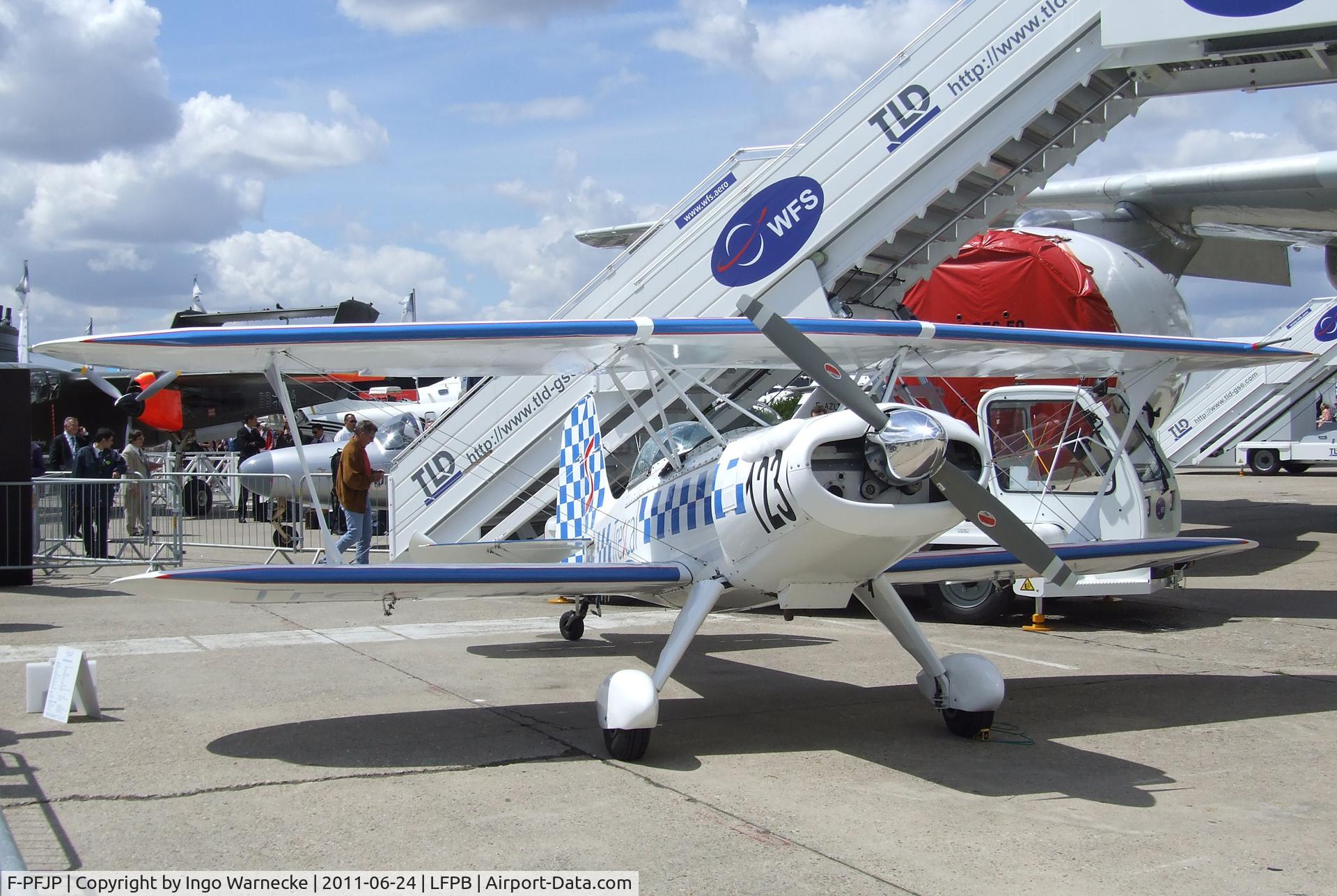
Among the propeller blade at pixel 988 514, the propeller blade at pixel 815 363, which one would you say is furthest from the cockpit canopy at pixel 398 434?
the propeller blade at pixel 988 514

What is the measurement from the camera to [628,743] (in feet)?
19.0

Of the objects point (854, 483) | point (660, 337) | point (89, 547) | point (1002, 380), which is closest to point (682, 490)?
point (660, 337)

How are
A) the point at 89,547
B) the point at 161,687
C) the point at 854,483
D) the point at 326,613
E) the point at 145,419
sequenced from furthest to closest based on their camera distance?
the point at 145,419, the point at 89,547, the point at 326,613, the point at 161,687, the point at 854,483

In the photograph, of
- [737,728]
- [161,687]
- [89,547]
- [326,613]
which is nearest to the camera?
[737,728]

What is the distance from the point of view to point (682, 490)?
6855mm

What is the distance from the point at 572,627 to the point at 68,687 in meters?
4.10

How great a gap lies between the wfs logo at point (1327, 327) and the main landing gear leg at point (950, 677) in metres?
21.9

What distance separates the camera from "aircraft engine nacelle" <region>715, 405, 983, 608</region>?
5.32 meters

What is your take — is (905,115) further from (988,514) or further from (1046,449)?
(988,514)

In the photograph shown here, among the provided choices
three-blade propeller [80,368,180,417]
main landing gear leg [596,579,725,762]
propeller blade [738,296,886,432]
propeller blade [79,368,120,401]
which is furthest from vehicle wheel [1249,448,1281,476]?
propeller blade [79,368,120,401]

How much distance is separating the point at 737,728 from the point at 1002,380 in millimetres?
7679

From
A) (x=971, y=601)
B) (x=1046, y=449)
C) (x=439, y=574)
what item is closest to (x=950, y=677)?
(x=439, y=574)

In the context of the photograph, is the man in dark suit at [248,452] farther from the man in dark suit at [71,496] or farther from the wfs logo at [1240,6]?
the wfs logo at [1240,6]

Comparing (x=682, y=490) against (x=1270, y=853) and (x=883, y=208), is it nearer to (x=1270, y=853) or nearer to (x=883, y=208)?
(x=1270, y=853)
